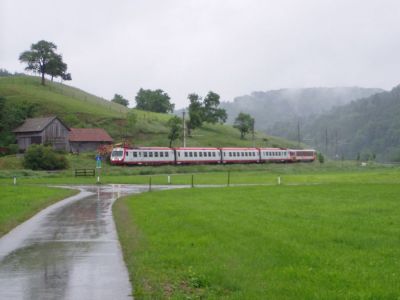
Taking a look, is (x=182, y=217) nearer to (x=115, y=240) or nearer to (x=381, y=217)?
(x=115, y=240)

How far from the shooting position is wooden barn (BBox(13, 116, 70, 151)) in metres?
88.2

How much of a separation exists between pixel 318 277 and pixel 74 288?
157 inches

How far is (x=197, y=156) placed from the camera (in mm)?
76688

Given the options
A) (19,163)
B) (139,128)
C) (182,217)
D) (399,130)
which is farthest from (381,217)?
(399,130)

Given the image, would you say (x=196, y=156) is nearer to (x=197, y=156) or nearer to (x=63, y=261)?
(x=197, y=156)

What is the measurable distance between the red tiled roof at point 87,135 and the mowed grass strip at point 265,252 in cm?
7208

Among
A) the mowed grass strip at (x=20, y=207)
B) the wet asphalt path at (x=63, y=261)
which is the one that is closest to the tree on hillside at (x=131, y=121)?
the mowed grass strip at (x=20, y=207)

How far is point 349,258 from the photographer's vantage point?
10.7 meters

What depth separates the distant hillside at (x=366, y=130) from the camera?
151875 mm

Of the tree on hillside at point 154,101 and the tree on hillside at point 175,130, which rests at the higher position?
the tree on hillside at point 154,101

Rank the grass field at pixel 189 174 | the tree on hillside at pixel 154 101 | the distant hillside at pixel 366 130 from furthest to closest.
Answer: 1. the tree on hillside at pixel 154 101
2. the distant hillside at pixel 366 130
3. the grass field at pixel 189 174

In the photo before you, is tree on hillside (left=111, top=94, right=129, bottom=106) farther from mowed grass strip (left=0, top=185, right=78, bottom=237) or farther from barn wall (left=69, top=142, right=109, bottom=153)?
mowed grass strip (left=0, top=185, right=78, bottom=237)

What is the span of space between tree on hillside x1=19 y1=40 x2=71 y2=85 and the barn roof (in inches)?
1357

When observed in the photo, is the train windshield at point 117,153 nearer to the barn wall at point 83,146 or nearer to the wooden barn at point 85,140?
the wooden barn at point 85,140
